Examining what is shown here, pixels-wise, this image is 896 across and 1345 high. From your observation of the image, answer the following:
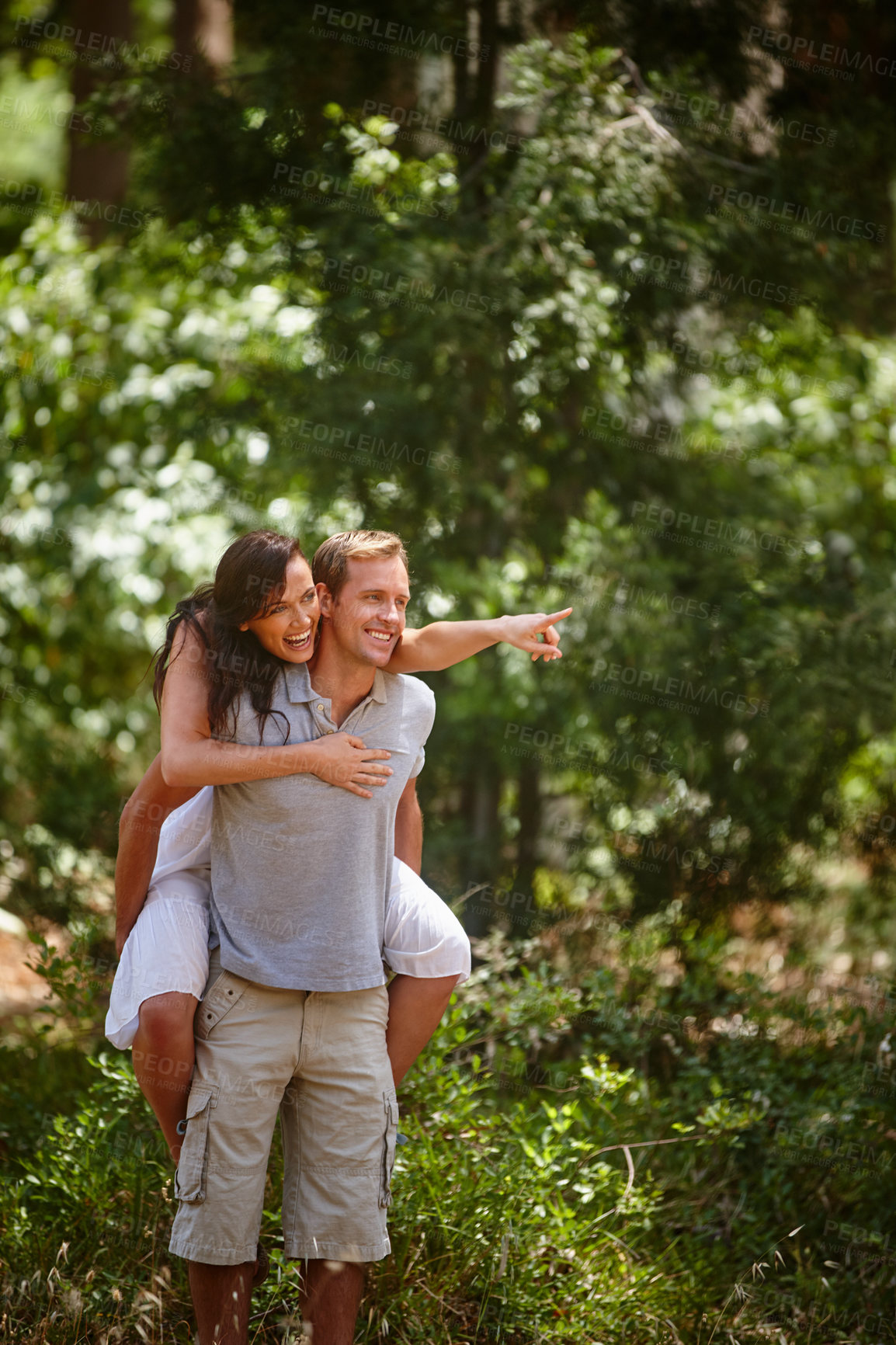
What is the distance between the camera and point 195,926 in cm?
237

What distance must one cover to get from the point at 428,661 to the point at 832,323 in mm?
3380

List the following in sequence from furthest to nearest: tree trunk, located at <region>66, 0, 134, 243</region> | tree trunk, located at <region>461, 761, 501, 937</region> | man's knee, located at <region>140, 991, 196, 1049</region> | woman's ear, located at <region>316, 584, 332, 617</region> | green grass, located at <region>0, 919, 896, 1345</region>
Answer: tree trunk, located at <region>66, 0, 134, 243</region>
tree trunk, located at <region>461, 761, 501, 937</region>
green grass, located at <region>0, 919, 896, 1345</region>
woman's ear, located at <region>316, 584, 332, 617</region>
man's knee, located at <region>140, 991, 196, 1049</region>

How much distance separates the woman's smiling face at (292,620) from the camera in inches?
91.4

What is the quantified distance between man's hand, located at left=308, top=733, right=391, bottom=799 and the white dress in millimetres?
319

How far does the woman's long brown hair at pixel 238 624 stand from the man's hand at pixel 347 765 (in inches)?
4.5

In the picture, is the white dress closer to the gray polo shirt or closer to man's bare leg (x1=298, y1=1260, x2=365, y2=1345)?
the gray polo shirt

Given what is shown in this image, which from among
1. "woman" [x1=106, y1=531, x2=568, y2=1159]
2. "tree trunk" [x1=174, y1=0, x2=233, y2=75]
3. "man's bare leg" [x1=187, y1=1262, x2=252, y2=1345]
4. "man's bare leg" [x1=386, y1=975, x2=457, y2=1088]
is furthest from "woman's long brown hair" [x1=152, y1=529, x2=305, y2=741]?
"tree trunk" [x1=174, y1=0, x2=233, y2=75]

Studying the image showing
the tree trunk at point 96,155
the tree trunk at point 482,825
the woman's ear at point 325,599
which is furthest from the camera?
the tree trunk at point 96,155

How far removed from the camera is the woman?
225cm

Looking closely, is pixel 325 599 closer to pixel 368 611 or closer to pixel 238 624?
pixel 368 611

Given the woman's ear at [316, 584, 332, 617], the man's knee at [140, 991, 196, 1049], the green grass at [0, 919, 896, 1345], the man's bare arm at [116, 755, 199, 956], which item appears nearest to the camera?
the man's knee at [140, 991, 196, 1049]

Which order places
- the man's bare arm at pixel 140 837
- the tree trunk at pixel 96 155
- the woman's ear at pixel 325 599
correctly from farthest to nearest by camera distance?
the tree trunk at pixel 96 155 < the woman's ear at pixel 325 599 < the man's bare arm at pixel 140 837

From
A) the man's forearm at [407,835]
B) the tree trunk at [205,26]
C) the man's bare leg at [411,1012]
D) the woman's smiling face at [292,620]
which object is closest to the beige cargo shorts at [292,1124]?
the man's bare leg at [411,1012]

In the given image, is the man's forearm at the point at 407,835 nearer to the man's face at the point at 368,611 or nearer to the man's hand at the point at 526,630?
the man's face at the point at 368,611
